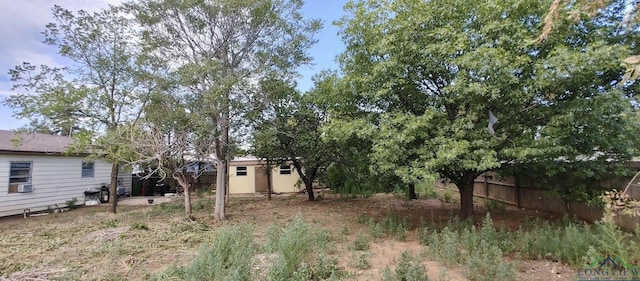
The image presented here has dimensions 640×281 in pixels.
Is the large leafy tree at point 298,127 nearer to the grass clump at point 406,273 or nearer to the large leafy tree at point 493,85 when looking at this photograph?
the large leafy tree at point 493,85

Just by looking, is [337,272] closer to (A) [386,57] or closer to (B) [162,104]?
(A) [386,57]

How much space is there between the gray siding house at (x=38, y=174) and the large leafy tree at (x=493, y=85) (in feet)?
31.2

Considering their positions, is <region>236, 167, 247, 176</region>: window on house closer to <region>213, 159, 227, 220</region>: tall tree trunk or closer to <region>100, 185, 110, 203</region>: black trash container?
<region>100, 185, 110, 203</region>: black trash container

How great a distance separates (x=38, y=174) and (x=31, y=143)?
1334mm

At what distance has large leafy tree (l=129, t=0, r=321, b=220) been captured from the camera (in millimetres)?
7723

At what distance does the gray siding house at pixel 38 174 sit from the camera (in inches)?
390

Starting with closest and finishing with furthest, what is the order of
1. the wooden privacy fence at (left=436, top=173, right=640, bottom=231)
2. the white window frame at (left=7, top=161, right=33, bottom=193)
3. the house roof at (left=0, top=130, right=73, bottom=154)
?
the wooden privacy fence at (left=436, top=173, right=640, bottom=231)
the house roof at (left=0, top=130, right=73, bottom=154)
the white window frame at (left=7, top=161, right=33, bottom=193)

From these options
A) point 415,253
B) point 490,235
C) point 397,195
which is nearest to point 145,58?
point 415,253

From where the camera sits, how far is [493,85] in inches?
198

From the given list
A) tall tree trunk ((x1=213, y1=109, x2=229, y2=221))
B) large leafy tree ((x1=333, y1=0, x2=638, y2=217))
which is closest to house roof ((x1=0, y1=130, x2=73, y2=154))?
tall tree trunk ((x1=213, y1=109, x2=229, y2=221))

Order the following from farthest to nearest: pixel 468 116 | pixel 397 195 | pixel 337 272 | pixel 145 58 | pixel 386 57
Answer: pixel 397 195 < pixel 145 58 < pixel 386 57 < pixel 468 116 < pixel 337 272

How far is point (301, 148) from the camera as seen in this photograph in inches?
428

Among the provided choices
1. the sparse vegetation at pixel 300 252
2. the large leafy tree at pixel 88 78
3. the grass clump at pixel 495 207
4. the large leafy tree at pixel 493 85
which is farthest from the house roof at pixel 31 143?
the grass clump at pixel 495 207

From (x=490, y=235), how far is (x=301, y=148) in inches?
273
